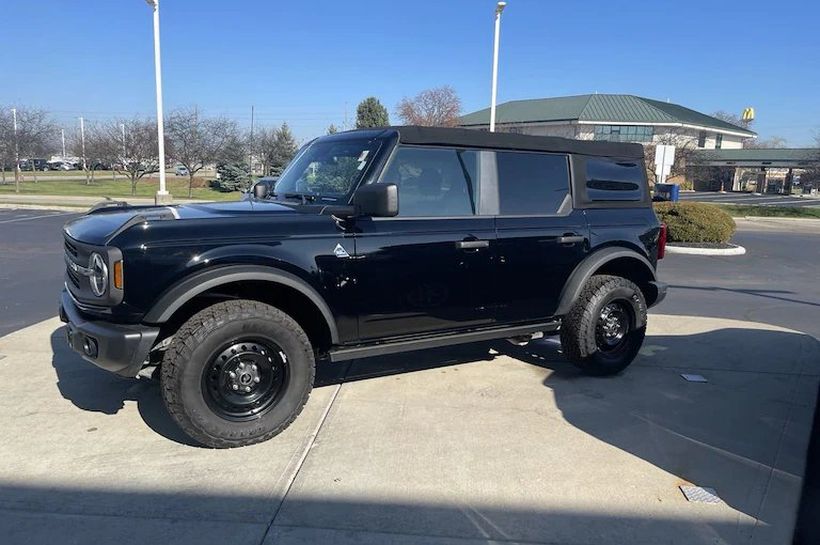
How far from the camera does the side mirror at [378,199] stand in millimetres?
3676

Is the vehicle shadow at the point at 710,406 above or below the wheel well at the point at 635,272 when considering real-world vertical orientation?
below

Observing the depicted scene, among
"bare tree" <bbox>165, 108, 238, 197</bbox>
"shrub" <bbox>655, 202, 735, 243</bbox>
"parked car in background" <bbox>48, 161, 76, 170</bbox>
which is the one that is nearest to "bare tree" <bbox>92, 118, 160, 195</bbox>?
"bare tree" <bbox>165, 108, 238, 197</bbox>

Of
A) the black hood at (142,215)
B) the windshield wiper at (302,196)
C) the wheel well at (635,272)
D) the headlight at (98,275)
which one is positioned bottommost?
the wheel well at (635,272)

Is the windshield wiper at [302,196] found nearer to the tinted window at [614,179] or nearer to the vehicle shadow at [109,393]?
the vehicle shadow at [109,393]

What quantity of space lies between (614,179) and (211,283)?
348 cm

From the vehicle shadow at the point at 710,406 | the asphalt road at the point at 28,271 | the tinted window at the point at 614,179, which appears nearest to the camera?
the vehicle shadow at the point at 710,406

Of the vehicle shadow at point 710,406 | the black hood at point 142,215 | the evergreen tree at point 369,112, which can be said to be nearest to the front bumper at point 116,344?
the black hood at point 142,215

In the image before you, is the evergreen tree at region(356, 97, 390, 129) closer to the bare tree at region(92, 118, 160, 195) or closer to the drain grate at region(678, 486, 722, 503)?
the bare tree at region(92, 118, 160, 195)

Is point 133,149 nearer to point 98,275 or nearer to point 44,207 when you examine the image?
point 44,207

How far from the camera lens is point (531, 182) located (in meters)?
4.73

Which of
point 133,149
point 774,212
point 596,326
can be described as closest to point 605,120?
point 774,212

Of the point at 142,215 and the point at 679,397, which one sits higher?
the point at 142,215

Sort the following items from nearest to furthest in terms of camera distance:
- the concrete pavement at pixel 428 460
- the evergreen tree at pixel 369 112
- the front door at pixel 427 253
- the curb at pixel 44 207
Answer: the concrete pavement at pixel 428 460 < the front door at pixel 427 253 < the curb at pixel 44 207 < the evergreen tree at pixel 369 112

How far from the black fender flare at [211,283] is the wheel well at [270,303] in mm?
82
